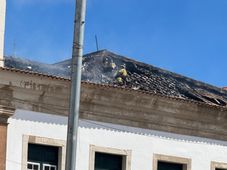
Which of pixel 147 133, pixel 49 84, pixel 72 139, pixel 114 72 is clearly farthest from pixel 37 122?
pixel 72 139

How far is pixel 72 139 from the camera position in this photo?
13.1 m

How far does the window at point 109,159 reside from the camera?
21.2 m

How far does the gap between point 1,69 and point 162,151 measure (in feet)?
19.0

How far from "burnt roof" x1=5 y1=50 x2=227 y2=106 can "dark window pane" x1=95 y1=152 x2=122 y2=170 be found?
270cm

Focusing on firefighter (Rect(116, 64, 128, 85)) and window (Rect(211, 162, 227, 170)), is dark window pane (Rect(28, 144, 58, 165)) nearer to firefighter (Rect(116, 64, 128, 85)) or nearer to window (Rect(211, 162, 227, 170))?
firefighter (Rect(116, 64, 128, 85))

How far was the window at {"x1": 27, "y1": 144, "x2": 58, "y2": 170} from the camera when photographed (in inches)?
802

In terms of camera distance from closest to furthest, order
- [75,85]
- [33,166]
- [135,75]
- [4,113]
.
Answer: [75,85], [4,113], [33,166], [135,75]

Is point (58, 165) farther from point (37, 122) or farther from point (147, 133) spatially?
point (147, 133)

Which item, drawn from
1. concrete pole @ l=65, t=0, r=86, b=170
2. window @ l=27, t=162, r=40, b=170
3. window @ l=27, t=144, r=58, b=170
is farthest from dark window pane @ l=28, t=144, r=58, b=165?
concrete pole @ l=65, t=0, r=86, b=170

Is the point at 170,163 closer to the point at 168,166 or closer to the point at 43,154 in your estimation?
the point at 168,166

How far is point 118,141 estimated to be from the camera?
21812mm

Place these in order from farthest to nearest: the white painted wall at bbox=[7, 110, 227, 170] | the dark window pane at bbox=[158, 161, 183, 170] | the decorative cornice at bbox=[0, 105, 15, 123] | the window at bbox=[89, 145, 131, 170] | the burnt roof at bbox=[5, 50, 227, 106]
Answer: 1. the burnt roof at bbox=[5, 50, 227, 106]
2. the dark window pane at bbox=[158, 161, 183, 170]
3. the window at bbox=[89, 145, 131, 170]
4. the white painted wall at bbox=[7, 110, 227, 170]
5. the decorative cornice at bbox=[0, 105, 15, 123]

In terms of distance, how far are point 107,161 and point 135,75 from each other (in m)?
4.48

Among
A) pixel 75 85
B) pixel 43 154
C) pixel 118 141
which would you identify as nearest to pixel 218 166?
pixel 118 141
